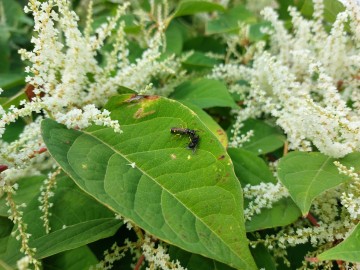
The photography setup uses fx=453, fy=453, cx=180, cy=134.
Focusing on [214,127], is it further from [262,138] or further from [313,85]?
[313,85]

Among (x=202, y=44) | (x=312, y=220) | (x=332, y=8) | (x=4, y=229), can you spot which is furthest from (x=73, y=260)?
(x=202, y=44)

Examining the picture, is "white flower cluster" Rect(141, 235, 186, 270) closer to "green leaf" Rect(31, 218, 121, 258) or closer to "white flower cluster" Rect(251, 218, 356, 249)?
"green leaf" Rect(31, 218, 121, 258)

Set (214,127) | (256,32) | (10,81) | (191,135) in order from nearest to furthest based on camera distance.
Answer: (191,135)
(214,127)
(10,81)
(256,32)

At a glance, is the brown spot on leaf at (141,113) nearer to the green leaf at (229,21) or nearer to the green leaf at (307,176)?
the green leaf at (307,176)

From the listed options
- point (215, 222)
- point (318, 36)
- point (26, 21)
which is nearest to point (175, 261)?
point (215, 222)

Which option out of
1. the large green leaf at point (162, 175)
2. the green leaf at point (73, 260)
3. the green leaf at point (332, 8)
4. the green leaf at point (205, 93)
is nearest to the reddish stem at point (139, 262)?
the green leaf at point (73, 260)

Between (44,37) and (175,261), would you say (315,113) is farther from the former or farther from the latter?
(44,37)
